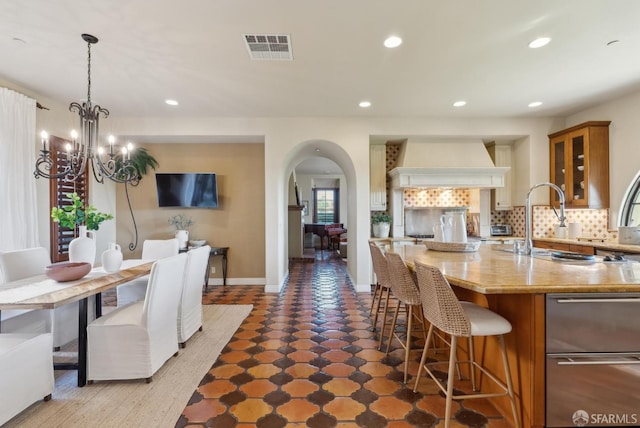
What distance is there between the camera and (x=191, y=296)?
2922 millimetres

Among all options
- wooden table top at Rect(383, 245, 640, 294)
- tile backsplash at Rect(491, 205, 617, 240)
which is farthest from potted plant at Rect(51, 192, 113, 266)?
tile backsplash at Rect(491, 205, 617, 240)

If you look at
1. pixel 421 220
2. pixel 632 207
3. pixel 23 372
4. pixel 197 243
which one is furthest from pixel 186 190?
pixel 632 207

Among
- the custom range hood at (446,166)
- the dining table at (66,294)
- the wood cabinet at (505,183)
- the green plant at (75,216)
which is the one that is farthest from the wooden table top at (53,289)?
the wood cabinet at (505,183)

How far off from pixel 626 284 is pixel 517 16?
6.89ft

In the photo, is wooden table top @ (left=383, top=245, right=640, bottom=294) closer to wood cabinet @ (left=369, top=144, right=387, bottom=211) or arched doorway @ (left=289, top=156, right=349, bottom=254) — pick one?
wood cabinet @ (left=369, top=144, right=387, bottom=211)

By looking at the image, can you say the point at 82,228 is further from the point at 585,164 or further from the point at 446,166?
the point at 585,164

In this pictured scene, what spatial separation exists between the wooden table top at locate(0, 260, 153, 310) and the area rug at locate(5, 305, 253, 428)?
2.20 ft

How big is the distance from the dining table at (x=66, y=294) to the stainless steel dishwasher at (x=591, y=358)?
281 centimetres

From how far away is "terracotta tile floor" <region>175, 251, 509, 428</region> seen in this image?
181cm

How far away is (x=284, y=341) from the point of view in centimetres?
292

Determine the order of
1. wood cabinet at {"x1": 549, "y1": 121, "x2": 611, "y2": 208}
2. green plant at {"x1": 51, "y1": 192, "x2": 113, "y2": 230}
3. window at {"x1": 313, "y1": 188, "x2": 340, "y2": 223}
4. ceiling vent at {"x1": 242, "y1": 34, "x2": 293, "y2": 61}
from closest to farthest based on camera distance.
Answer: green plant at {"x1": 51, "y1": 192, "x2": 113, "y2": 230} < ceiling vent at {"x1": 242, "y1": 34, "x2": 293, "y2": 61} < wood cabinet at {"x1": 549, "y1": 121, "x2": 611, "y2": 208} < window at {"x1": 313, "y1": 188, "x2": 340, "y2": 223}

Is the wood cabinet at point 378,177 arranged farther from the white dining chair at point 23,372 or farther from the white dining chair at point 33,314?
the white dining chair at point 23,372

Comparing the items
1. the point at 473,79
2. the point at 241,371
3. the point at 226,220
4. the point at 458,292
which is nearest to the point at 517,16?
the point at 473,79

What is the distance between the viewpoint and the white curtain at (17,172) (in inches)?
126
